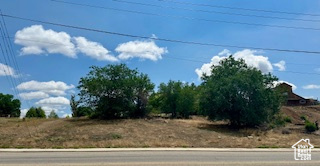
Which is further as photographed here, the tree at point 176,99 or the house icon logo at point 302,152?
the tree at point 176,99

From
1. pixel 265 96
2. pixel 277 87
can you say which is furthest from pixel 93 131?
pixel 277 87

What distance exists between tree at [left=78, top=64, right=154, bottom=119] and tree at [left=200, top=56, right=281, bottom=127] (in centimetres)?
857

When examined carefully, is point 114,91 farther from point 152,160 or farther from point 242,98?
point 152,160

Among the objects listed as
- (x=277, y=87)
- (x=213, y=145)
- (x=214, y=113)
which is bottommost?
(x=213, y=145)

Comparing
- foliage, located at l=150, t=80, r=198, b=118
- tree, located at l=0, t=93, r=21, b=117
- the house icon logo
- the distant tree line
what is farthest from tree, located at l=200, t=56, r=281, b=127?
tree, located at l=0, t=93, r=21, b=117

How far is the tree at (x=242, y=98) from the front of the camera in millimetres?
29031

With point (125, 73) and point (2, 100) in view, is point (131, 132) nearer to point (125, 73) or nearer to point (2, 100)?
point (125, 73)

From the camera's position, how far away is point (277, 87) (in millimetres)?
31719

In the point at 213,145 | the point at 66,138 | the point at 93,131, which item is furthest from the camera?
the point at 93,131

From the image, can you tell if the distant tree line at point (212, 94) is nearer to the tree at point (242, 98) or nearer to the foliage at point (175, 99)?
the tree at point (242, 98)

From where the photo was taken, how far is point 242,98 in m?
29.3

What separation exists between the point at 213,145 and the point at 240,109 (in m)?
12.1

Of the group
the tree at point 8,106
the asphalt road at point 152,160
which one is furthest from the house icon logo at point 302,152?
the tree at point 8,106

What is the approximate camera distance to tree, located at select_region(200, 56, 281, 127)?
29.0m
